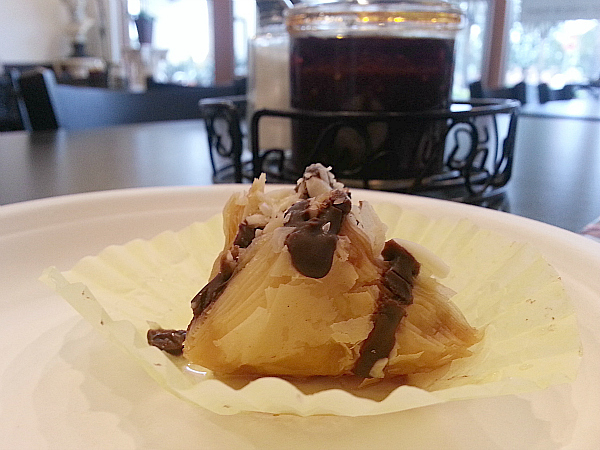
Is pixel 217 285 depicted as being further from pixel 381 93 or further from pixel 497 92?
pixel 497 92

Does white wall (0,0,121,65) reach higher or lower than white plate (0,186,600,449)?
higher

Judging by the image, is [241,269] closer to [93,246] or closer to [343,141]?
[93,246]

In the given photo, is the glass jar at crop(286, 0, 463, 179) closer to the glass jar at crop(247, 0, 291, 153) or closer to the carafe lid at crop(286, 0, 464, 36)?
the carafe lid at crop(286, 0, 464, 36)

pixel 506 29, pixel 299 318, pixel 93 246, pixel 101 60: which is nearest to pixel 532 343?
pixel 299 318

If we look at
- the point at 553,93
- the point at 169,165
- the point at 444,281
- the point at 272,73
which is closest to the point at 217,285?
the point at 444,281

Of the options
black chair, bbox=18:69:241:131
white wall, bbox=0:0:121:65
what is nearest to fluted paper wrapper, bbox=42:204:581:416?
black chair, bbox=18:69:241:131
